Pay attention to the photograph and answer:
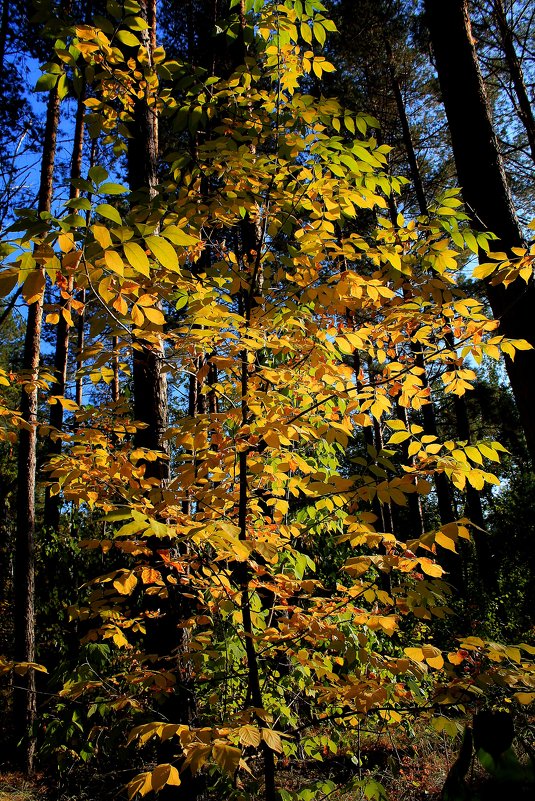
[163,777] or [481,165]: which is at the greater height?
[481,165]

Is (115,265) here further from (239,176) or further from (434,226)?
(434,226)

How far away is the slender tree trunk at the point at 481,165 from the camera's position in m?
2.55

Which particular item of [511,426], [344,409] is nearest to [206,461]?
[344,409]

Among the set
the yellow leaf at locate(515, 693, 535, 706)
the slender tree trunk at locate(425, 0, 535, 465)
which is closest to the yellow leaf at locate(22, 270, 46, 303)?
the yellow leaf at locate(515, 693, 535, 706)

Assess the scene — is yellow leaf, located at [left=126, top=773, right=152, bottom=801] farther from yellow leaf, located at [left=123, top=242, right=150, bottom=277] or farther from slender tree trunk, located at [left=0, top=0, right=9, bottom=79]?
slender tree trunk, located at [left=0, top=0, right=9, bottom=79]

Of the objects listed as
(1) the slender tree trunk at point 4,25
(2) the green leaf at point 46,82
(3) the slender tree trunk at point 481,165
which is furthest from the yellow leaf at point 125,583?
(1) the slender tree trunk at point 4,25

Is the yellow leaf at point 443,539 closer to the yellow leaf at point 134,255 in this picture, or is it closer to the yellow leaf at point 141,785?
the yellow leaf at point 141,785

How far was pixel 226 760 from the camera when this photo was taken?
1.12 meters

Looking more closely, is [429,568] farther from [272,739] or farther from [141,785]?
[141,785]

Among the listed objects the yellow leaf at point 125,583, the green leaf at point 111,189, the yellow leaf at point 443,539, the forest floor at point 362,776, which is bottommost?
the forest floor at point 362,776

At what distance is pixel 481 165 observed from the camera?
279 centimetres

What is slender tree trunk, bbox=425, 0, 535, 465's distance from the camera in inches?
101

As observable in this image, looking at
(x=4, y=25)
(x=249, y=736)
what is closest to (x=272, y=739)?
(x=249, y=736)

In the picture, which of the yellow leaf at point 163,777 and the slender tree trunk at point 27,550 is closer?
the yellow leaf at point 163,777
